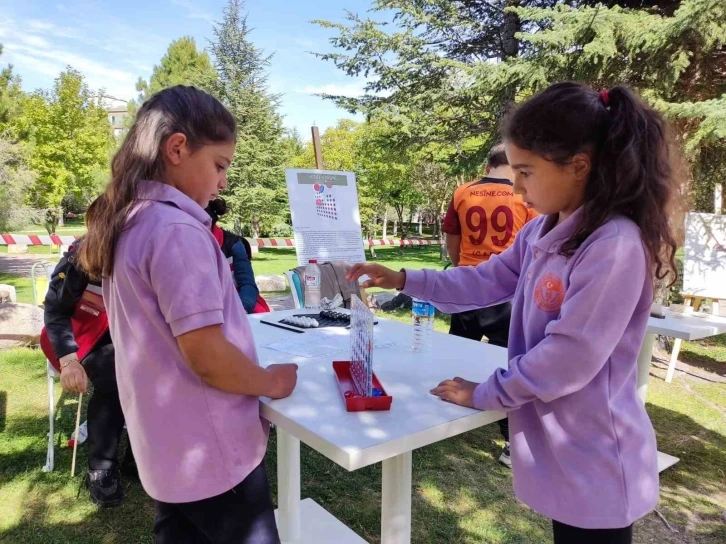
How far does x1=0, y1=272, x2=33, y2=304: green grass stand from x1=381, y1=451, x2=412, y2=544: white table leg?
8333 millimetres

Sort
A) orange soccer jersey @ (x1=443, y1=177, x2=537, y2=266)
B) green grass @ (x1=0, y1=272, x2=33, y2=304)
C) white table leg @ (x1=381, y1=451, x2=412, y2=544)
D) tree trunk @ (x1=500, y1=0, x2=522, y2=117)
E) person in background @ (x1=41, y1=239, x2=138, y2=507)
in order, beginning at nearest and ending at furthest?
white table leg @ (x1=381, y1=451, x2=412, y2=544), person in background @ (x1=41, y1=239, x2=138, y2=507), orange soccer jersey @ (x1=443, y1=177, x2=537, y2=266), tree trunk @ (x1=500, y1=0, x2=522, y2=117), green grass @ (x1=0, y1=272, x2=33, y2=304)

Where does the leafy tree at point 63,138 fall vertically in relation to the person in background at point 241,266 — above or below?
above

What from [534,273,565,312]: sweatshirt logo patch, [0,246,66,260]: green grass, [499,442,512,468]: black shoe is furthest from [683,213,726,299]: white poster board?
[0,246,66,260]: green grass

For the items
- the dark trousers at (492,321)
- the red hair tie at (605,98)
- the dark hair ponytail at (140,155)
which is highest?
the red hair tie at (605,98)

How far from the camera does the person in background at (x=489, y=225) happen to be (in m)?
3.54

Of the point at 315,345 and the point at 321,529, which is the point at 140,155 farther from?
the point at 321,529

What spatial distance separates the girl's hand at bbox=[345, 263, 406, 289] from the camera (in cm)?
170

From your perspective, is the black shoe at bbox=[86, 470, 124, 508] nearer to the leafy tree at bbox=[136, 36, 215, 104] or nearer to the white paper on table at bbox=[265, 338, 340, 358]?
the white paper on table at bbox=[265, 338, 340, 358]

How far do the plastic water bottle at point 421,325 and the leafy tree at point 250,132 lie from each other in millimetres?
18805

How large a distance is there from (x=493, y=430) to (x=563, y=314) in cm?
300

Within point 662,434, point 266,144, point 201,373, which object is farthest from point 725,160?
point 266,144

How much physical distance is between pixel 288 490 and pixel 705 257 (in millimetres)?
5131

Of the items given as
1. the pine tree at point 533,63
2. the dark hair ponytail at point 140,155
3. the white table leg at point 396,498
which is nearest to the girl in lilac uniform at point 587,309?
the white table leg at point 396,498

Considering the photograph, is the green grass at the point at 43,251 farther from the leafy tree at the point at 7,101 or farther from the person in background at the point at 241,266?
the person in background at the point at 241,266
